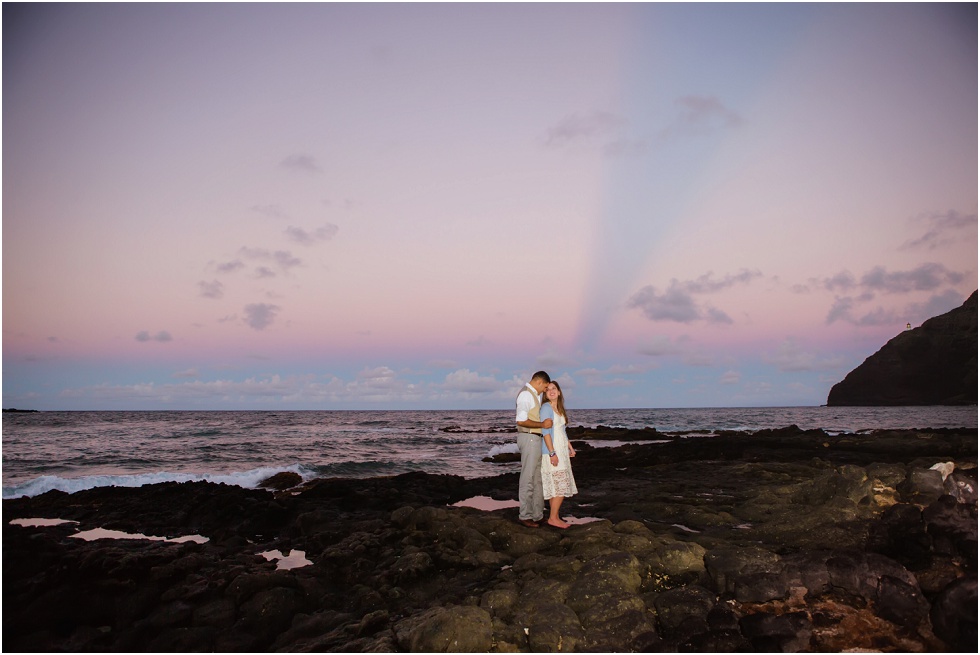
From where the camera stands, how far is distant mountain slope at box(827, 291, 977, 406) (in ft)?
327

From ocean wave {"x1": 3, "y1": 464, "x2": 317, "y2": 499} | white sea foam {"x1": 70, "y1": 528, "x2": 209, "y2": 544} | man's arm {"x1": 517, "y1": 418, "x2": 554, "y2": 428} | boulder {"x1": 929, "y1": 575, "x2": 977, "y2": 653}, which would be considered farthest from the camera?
ocean wave {"x1": 3, "y1": 464, "x2": 317, "y2": 499}

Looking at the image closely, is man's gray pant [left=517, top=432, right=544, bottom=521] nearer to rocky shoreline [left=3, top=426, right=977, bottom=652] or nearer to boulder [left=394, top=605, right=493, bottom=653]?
rocky shoreline [left=3, top=426, right=977, bottom=652]

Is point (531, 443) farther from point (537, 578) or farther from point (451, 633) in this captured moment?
point (451, 633)

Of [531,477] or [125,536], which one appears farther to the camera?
[125,536]

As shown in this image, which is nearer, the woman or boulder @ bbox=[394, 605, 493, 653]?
A: boulder @ bbox=[394, 605, 493, 653]

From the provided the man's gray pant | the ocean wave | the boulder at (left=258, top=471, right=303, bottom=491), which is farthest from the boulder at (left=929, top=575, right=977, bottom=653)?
the ocean wave

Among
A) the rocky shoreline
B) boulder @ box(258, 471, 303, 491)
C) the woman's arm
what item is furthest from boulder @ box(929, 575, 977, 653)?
boulder @ box(258, 471, 303, 491)

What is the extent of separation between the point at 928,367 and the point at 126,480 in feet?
461

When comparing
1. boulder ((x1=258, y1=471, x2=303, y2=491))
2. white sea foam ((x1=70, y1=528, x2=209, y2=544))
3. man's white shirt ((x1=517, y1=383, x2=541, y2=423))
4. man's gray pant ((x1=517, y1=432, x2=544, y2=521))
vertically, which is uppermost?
man's white shirt ((x1=517, y1=383, x2=541, y2=423))

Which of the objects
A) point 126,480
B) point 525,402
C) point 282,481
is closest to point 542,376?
point 525,402

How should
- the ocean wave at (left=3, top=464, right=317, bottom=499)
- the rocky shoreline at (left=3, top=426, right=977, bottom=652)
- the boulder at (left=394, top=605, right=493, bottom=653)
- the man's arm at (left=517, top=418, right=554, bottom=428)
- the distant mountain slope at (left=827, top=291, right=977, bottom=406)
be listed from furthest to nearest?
the distant mountain slope at (left=827, top=291, right=977, bottom=406) → the ocean wave at (left=3, top=464, right=317, bottom=499) → the man's arm at (left=517, top=418, right=554, bottom=428) → the rocky shoreline at (left=3, top=426, right=977, bottom=652) → the boulder at (left=394, top=605, right=493, bottom=653)

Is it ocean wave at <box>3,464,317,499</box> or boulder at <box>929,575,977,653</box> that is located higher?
boulder at <box>929,575,977,653</box>

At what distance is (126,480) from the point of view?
772 inches

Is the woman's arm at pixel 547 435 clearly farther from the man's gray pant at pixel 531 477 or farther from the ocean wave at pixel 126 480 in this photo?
the ocean wave at pixel 126 480
